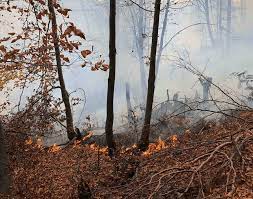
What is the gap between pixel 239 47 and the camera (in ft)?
150

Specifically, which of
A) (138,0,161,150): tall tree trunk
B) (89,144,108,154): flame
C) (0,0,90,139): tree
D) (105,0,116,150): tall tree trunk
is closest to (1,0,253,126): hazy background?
(0,0,90,139): tree

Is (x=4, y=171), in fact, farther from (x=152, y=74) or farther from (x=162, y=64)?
(x=162, y=64)

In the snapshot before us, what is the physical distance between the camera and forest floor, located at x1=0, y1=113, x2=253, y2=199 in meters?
5.67

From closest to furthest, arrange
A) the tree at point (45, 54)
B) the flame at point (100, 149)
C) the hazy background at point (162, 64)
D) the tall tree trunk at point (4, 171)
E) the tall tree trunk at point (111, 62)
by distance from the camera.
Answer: the tree at point (45, 54)
the tall tree trunk at point (4, 171)
the tall tree trunk at point (111, 62)
the flame at point (100, 149)
the hazy background at point (162, 64)

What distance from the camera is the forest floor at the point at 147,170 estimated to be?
567cm

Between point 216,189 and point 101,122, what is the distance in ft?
84.0

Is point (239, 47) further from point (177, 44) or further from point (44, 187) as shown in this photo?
point (44, 187)

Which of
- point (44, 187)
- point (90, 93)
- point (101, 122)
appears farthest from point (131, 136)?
point (90, 93)

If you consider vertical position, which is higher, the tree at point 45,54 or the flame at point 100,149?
the tree at point 45,54

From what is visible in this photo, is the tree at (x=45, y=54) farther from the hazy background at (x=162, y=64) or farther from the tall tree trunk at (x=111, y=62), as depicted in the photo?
the hazy background at (x=162, y=64)

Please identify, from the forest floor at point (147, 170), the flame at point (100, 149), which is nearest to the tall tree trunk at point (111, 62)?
the flame at point (100, 149)

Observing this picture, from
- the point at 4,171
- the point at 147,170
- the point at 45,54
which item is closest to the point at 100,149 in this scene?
the point at 45,54

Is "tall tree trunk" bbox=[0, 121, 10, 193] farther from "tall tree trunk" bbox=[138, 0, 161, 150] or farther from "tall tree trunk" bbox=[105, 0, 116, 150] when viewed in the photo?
"tall tree trunk" bbox=[138, 0, 161, 150]

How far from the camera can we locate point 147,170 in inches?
325
